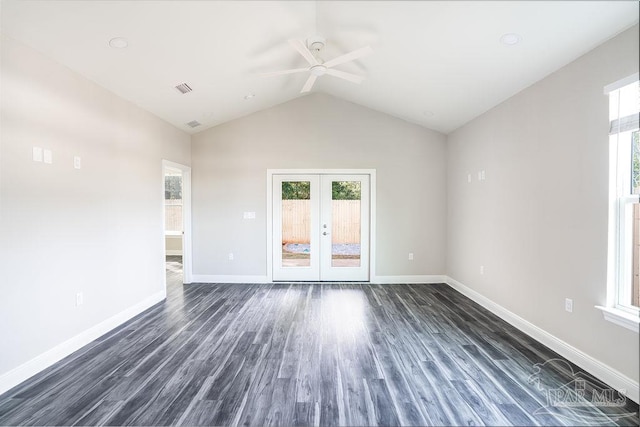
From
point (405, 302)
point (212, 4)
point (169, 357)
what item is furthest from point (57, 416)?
point (405, 302)

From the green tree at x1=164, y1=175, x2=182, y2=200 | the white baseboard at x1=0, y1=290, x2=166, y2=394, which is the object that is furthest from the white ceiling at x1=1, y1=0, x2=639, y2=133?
the green tree at x1=164, y1=175, x2=182, y2=200

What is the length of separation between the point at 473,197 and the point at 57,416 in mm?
4977

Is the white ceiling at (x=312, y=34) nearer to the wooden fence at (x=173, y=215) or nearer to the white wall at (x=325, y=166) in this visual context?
the white wall at (x=325, y=166)

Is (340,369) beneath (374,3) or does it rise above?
beneath

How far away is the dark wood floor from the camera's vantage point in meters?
1.86

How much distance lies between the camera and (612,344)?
2.11m

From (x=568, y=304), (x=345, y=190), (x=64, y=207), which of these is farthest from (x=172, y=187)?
(x=568, y=304)

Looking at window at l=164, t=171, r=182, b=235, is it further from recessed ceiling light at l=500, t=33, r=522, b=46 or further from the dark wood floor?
recessed ceiling light at l=500, t=33, r=522, b=46

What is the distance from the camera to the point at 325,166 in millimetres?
5094

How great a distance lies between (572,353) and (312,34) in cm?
406

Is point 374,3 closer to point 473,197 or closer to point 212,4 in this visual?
point 212,4

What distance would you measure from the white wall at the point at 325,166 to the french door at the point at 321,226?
0.84 feet

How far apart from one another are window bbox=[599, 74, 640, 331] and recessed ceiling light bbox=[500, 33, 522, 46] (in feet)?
2.57

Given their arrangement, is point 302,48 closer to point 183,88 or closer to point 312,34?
point 312,34
